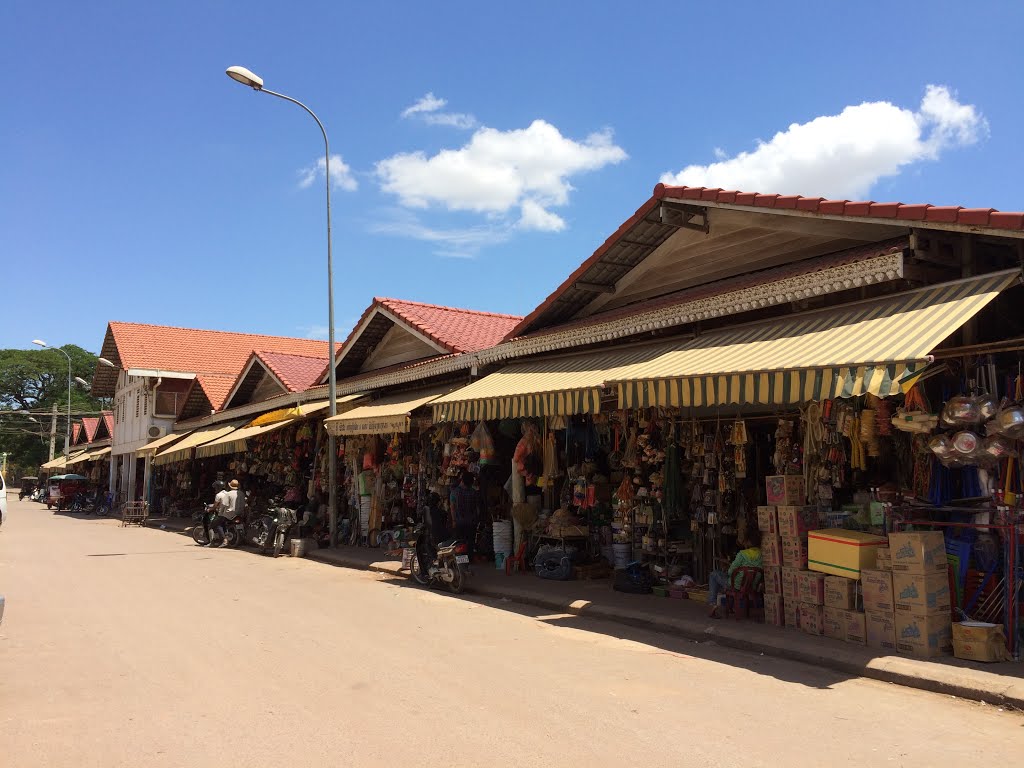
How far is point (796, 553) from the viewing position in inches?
319

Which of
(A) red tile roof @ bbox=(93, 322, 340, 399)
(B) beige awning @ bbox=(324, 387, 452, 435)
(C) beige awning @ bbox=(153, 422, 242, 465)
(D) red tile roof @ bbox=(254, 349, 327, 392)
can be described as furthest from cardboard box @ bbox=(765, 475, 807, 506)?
(A) red tile roof @ bbox=(93, 322, 340, 399)

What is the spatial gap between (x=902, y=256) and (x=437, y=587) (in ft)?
26.0

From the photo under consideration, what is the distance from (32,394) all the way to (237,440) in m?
62.4

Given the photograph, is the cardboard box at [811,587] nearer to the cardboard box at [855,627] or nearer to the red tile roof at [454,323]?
the cardboard box at [855,627]

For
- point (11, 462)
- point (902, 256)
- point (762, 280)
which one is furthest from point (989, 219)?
point (11, 462)

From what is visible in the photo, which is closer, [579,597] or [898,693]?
[898,693]

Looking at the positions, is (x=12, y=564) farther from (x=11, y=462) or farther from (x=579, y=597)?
(x=11, y=462)

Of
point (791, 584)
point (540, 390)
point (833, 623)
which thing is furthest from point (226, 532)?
point (833, 623)

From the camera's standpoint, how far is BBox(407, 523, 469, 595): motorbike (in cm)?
1153

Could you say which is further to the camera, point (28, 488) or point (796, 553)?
point (28, 488)

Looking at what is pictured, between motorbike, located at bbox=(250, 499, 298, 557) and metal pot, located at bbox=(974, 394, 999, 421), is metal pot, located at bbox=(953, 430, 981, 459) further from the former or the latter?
motorbike, located at bbox=(250, 499, 298, 557)

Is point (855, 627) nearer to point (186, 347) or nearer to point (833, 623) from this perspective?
point (833, 623)

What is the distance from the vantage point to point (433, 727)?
16.9 ft

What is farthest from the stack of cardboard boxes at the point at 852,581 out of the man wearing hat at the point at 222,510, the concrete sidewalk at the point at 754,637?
the man wearing hat at the point at 222,510
